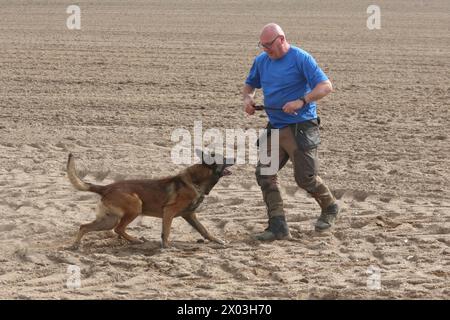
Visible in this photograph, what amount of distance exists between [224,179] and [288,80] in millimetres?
2369

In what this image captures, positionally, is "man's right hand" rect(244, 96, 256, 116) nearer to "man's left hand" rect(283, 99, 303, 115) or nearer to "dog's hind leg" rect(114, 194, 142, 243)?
"man's left hand" rect(283, 99, 303, 115)

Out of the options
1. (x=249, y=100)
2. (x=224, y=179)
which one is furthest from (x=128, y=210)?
(x=224, y=179)

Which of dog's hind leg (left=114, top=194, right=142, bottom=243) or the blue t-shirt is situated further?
the blue t-shirt

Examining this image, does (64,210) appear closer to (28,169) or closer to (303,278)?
(28,169)

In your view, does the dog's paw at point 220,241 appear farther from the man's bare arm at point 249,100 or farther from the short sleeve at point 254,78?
the short sleeve at point 254,78

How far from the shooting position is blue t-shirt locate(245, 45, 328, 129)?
26.9ft

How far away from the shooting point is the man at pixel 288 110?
818 centimetres

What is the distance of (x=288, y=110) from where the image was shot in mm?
8117

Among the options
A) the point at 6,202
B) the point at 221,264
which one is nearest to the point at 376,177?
the point at 221,264

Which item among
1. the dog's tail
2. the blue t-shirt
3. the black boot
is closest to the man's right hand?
the blue t-shirt

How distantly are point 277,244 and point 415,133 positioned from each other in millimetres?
4975

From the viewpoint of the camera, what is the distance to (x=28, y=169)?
426 inches

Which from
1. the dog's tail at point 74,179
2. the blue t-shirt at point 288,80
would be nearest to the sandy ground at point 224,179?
the dog's tail at point 74,179

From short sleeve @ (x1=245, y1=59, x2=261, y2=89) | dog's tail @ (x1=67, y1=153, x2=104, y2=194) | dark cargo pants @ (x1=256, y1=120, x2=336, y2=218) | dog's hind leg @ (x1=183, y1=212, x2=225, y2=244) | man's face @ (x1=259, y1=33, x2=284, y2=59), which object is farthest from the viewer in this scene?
short sleeve @ (x1=245, y1=59, x2=261, y2=89)
